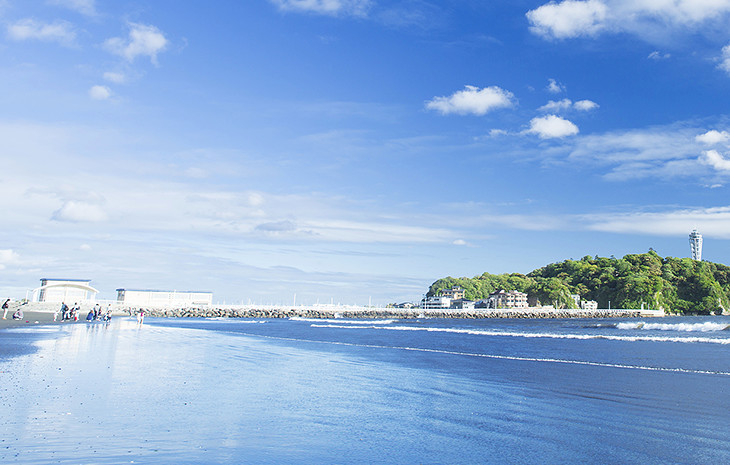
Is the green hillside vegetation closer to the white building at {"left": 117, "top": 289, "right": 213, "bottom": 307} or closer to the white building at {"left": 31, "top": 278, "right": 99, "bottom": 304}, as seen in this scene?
the white building at {"left": 117, "top": 289, "right": 213, "bottom": 307}

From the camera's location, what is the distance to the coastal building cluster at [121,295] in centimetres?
9844

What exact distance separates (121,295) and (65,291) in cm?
2835

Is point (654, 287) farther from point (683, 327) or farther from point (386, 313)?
point (683, 327)

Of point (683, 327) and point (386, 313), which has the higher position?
point (683, 327)

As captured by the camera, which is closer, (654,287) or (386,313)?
(386,313)

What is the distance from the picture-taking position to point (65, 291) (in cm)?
10112

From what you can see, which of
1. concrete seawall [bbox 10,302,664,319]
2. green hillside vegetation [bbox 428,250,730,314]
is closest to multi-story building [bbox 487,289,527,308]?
green hillside vegetation [bbox 428,250,730,314]

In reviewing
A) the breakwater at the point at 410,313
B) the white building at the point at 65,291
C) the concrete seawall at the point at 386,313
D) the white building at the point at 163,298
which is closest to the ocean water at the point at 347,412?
the white building at the point at 65,291

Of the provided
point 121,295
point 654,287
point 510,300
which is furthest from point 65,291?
point 654,287

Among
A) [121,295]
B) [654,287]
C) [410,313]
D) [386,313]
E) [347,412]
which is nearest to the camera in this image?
[347,412]

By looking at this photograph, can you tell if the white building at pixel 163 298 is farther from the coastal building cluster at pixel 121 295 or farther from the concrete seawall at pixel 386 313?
the concrete seawall at pixel 386 313

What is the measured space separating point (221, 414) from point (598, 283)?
8035 inches

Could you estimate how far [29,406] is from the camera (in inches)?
408

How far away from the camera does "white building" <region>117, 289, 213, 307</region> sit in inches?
5064
